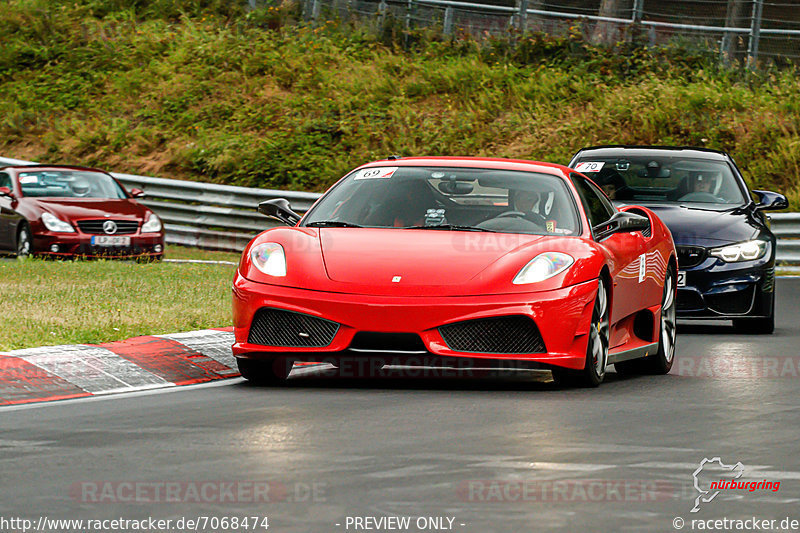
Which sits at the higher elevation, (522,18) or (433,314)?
(522,18)

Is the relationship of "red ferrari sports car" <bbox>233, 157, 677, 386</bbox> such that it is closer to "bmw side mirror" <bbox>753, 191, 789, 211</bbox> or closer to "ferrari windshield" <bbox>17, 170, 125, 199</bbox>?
"bmw side mirror" <bbox>753, 191, 789, 211</bbox>

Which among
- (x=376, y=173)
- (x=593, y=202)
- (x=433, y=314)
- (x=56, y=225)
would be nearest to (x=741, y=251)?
(x=593, y=202)

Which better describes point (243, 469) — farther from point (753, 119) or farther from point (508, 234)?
point (753, 119)

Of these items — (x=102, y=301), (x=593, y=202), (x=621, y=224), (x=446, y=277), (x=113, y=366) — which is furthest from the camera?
(x=102, y=301)

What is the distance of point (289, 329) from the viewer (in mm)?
8891

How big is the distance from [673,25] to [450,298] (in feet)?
77.0

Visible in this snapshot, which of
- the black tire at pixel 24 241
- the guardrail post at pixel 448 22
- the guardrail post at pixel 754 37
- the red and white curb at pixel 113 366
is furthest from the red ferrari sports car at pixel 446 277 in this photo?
the guardrail post at pixel 448 22

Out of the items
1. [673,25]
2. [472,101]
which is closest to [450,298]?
[472,101]

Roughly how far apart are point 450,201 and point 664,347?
1828 mm

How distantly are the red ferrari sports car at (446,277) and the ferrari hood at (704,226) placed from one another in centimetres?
334

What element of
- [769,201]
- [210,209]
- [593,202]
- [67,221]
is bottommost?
[210,209]

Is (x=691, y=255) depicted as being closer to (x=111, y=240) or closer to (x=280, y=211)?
(x=280, y=211)

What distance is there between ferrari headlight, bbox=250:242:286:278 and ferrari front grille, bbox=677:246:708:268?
5.17 metres

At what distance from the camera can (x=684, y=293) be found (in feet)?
44.1
